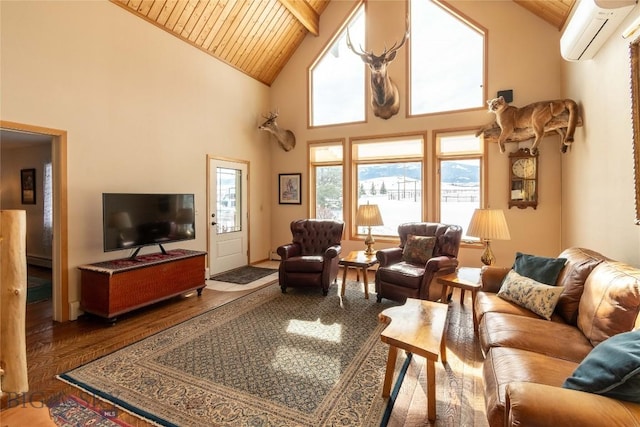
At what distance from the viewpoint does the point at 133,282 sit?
11.2 ft

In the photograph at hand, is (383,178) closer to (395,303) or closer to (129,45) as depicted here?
(395,303)

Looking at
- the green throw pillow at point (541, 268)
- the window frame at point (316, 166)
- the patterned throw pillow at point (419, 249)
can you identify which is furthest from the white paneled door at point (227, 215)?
the green throw pillow at point (541, 268)

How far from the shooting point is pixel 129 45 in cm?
392

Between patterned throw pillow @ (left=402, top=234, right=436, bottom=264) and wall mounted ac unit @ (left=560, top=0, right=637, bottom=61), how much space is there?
243 centimetres

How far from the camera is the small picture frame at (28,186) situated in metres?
5.64

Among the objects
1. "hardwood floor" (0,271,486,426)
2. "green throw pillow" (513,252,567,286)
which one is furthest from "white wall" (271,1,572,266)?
"green throw pillow" (513,252,567,286)

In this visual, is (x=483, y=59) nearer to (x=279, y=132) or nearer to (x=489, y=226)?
(x=489, y=226)

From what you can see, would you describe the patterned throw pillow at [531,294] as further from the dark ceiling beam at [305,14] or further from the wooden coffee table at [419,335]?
the dark ceiling beam at [305,14]

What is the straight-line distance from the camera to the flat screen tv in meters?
3.43

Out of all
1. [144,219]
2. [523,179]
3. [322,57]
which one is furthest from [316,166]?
[523,179]

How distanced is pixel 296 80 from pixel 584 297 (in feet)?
19.2

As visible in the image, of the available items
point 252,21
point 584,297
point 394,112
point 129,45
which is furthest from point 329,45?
point 584,297

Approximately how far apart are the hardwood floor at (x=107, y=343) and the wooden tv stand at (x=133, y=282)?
0.17m

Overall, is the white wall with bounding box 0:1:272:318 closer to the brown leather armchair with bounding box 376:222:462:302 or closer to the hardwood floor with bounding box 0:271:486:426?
the hardwood floor with bounding box 0:271:486:426
